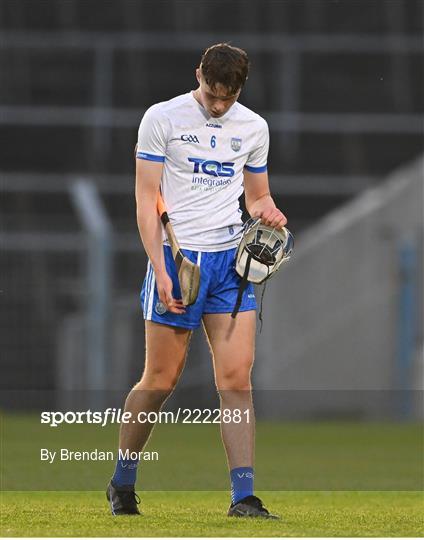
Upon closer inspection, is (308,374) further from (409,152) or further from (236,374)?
(236,374)

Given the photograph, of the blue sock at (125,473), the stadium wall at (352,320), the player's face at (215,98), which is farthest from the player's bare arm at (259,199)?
the stadium wall at (352,320)

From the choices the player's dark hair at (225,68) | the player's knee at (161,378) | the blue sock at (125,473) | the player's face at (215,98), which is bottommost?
the blue sock at (125,473)

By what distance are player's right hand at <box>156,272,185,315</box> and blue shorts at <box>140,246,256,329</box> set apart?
49 mm

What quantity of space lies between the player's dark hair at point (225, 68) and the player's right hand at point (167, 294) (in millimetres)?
733

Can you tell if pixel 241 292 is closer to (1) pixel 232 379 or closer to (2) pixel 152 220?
(1) pixel 232 379

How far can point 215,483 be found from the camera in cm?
895

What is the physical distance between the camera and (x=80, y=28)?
22453mm

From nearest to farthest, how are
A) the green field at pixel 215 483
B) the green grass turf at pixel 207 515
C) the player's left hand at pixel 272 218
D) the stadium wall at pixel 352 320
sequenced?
the green grass turf at pixel 207 515 → the green field at pixel 215 483 → the player's left hand at pixel 272 218 → the stadium wall at pixel 352 320

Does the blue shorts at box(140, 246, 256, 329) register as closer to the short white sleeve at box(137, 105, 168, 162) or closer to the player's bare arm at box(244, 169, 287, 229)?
the player's bare arm at box(244, 169, 287, 229)

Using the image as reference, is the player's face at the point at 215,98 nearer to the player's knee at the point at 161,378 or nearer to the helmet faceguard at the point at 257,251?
the helmet faceguard at the point at 257,251

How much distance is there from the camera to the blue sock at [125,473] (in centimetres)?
648

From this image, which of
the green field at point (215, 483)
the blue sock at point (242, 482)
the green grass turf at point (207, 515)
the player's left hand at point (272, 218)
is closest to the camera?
the green grass turf at point (207, 515)

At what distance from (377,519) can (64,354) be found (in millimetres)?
9627

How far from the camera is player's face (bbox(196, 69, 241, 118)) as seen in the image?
6145 millimetres
